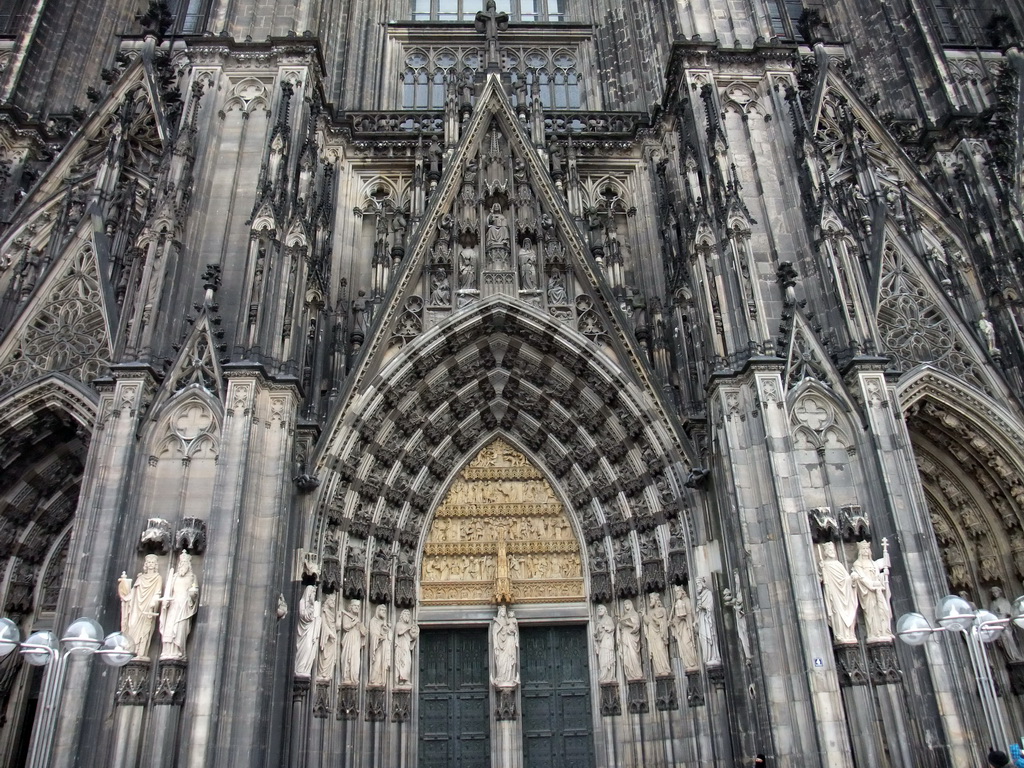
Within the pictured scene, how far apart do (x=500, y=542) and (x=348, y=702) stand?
3.85 m

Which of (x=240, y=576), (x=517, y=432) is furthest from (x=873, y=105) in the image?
(x=240, y=576)

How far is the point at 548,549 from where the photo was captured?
48.3 feet

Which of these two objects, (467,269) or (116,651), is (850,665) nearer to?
(116,651)

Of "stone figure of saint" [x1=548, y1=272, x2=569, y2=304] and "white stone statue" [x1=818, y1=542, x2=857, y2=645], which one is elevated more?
"stone figure of saint" [x1=548, y1=272, x2=569, y2=304]

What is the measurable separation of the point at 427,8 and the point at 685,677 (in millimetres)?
16827

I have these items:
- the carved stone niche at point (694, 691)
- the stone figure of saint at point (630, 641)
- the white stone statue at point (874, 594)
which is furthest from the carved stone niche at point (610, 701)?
the white stone statue at point (874, 594)

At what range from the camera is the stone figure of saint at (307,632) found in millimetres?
11516

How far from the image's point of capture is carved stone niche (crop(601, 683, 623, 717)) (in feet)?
43.3

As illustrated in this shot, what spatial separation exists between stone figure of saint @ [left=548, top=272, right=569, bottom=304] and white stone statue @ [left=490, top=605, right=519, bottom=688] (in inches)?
218

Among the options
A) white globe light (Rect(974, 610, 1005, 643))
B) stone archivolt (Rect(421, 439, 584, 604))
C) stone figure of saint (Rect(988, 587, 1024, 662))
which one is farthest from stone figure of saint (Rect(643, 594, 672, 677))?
white globe light (Rect(974, 610, 1005, 643))

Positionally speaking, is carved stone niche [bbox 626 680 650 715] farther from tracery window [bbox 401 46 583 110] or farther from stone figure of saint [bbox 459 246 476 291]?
tracery window [bbox 401 46 583 110]

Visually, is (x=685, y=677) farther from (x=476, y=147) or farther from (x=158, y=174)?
(x=158, y=174)

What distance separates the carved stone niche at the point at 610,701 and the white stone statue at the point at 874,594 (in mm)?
4419

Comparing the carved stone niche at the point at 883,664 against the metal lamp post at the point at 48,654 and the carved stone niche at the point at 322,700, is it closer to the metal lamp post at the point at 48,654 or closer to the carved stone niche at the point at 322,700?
the carved stone niche at the point at 322,700
